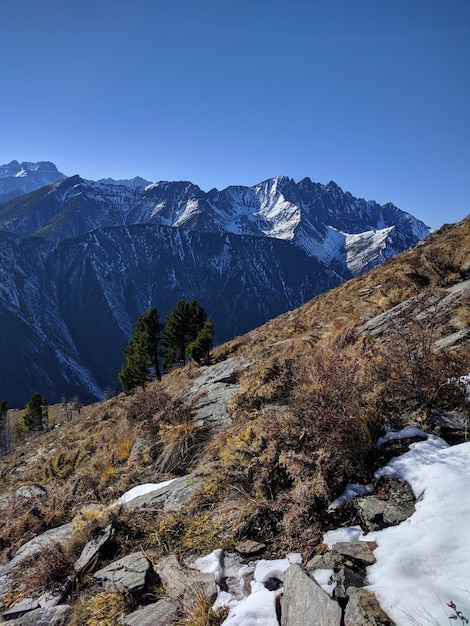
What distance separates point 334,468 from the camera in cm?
493

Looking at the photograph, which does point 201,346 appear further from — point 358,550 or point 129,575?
point 358,550

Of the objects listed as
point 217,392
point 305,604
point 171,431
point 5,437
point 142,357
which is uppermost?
point 142,357

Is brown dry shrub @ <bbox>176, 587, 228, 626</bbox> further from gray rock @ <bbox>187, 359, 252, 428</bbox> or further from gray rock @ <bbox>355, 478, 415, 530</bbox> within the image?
gray rock @ <bbox>187, 359, 252, 428</bbox>

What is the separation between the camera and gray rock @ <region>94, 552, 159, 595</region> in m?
4.49

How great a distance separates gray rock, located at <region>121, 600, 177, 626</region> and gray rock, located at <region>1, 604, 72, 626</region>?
110cm

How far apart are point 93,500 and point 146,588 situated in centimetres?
492

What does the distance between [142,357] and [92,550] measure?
128ft

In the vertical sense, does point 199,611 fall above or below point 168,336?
below

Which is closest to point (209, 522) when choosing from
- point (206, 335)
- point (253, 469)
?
point (253, 469)

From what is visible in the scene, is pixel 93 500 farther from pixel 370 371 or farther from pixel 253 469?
pixel 370 371

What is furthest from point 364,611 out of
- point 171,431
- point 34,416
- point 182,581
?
point 34,416

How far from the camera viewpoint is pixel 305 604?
3.36 metres

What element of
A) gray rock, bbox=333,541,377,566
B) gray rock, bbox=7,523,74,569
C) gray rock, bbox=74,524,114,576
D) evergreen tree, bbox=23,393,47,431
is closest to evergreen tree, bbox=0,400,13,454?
evergreen tree, bbox=23,393,47,431

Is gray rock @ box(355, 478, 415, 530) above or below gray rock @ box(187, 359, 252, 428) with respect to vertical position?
below
